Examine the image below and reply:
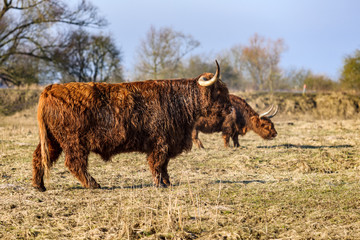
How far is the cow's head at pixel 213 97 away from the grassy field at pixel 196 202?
1055mm

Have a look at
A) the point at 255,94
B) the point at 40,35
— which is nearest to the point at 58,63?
the point at 40,35

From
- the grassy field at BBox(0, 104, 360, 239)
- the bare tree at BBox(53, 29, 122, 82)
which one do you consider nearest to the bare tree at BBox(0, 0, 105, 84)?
the bare tree at BBox(53, 29, 122, 82)

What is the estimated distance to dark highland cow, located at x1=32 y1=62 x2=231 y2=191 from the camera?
486 centimetres

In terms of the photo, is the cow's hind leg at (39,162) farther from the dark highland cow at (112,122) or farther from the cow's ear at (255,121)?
the cow's ear at (255,121)

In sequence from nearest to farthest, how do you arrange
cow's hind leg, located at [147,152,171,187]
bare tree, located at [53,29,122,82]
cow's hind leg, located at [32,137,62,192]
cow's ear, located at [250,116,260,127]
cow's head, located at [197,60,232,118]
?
1. cow's hind leg, located at [32,137,62,192]
2. cow's hind leg, located at [147,152,171,187]
3. cow's head, located at [197,60,232,118]
4. cow's ear, located at [250,116,260,127]
5. bare tree, located at [53,29,122,82]

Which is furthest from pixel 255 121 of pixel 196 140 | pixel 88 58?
pixel 88 58

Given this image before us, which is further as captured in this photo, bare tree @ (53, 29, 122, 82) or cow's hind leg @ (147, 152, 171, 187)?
bare tree @ (53, 29, 122, 82)

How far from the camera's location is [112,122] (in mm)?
4977

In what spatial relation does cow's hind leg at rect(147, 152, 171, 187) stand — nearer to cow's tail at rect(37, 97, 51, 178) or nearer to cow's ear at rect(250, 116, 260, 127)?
cow's tail at rect(37, 97, 51, 178)

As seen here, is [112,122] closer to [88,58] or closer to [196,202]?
[196,202]

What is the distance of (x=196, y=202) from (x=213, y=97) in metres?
1.99

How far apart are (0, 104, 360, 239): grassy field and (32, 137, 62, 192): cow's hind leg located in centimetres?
13


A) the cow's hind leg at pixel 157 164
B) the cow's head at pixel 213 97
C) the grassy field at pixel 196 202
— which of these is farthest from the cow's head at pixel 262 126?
the cow's hind leg at pixel 157 164

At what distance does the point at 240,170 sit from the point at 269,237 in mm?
3596
